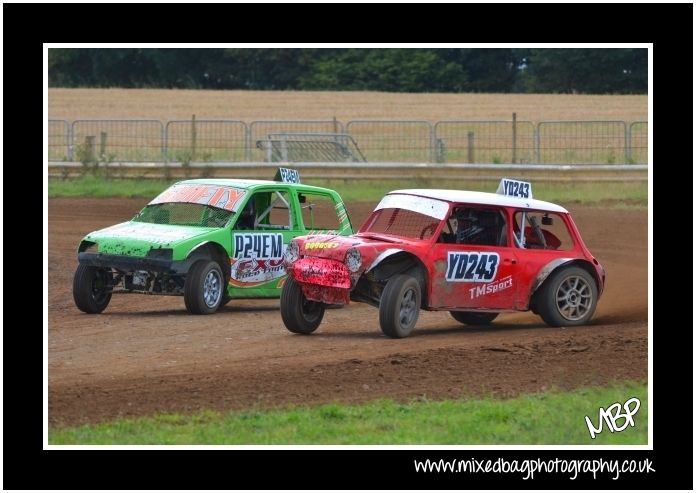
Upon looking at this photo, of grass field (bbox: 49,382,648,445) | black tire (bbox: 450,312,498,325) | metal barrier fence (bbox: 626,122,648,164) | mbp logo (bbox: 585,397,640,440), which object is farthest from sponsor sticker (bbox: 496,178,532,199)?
metal barrier fence (bbox: 626,122,648,164)

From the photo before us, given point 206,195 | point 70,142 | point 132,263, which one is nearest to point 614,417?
point 132,263

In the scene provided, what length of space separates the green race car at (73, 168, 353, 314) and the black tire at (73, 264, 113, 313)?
Answer: 0.04 ft

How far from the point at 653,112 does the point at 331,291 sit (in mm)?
3526

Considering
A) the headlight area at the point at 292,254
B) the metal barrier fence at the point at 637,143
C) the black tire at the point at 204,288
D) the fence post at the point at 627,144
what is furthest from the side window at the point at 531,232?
the metal barrier fence at the point at 637,143

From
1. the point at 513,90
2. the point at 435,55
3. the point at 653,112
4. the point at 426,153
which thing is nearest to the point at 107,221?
the point at 426,153

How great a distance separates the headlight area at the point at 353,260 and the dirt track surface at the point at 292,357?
777mm

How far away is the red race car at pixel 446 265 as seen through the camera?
1229 centimetres

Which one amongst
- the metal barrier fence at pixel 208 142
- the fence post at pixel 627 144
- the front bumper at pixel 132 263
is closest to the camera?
the front bumper at pixel 132 263

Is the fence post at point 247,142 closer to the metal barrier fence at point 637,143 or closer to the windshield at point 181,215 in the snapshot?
the metal barrier fence at point 637,143

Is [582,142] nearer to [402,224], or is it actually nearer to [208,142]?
[208,142]

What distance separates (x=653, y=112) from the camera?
37.8ft

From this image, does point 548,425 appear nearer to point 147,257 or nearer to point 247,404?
point 247,404

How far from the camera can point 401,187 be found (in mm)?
28750

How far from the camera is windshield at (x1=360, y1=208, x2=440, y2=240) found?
42.8 feet
